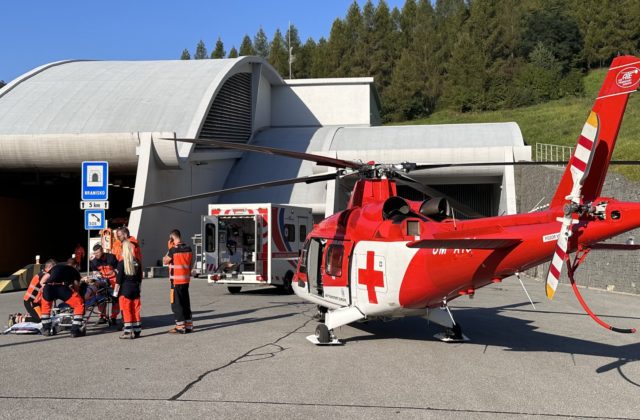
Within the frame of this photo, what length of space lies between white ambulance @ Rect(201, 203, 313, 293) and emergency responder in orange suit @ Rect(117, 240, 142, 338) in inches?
329

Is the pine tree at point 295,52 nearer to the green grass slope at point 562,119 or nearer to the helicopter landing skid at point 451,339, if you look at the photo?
the green grass slope at point 562,119

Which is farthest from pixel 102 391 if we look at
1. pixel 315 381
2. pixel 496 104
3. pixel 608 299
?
pixel 496 104

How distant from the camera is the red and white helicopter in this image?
24.7 ft

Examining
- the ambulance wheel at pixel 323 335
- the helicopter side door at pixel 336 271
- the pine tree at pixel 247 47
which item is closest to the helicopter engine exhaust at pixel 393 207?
the helicopter side door at pixel 336 271

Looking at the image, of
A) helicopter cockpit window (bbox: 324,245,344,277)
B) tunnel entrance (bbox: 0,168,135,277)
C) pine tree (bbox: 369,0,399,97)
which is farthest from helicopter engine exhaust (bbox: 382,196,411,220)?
pine tree (bbox: 369,0,399,97)

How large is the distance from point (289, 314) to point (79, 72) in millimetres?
33779

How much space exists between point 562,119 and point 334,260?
2305 inches

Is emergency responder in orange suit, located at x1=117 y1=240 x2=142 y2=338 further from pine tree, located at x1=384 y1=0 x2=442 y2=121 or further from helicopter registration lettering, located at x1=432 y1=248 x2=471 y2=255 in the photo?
pine tree, located at x1=384 y1=0 x2=442 y2=121

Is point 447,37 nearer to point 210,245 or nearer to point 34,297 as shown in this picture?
point 210,245

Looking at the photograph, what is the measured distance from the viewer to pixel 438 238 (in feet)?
30.9

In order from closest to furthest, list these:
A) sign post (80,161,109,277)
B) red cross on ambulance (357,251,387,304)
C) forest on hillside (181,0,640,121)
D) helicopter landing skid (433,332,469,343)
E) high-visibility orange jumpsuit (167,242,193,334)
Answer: red cross on ambulance (357,251,387,304), helicopter landing skid (433,332,469,343), high-visibility orange jumpsuit (167,242,193,334), sign post (80,161,109,277), forest on hillside (181,0,640,121)

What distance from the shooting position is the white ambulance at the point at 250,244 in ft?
65.7

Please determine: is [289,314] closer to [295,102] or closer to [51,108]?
[51,108]

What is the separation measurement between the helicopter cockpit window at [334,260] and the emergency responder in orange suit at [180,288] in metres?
2.54
